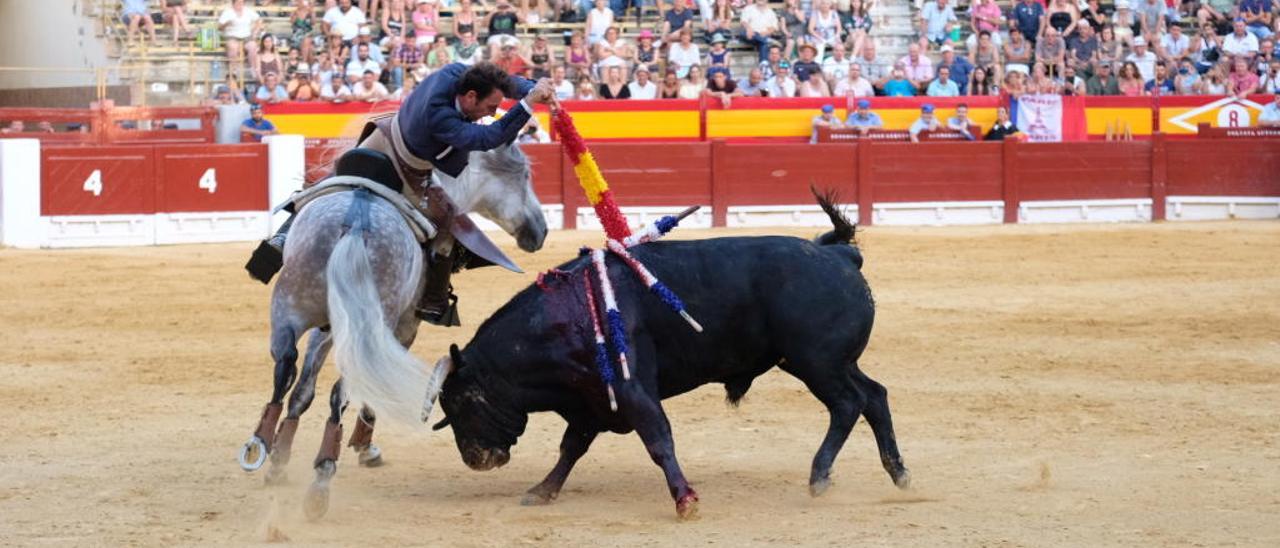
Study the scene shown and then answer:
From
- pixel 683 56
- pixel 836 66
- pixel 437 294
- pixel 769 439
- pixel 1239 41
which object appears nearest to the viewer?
pixel 437 294

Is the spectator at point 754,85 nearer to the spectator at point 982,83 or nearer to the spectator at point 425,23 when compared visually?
the spectator at point 982,83

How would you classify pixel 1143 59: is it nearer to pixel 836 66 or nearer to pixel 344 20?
pixel 836 66

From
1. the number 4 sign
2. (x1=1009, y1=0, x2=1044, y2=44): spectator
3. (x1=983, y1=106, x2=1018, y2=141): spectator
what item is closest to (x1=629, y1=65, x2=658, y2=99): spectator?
(x1=983, y1=106, x2=1018, y2=141): spectator

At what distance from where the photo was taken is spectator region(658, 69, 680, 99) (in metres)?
20.8

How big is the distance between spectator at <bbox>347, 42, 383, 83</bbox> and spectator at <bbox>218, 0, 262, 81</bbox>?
127 cm

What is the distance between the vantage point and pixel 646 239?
6.62 meters

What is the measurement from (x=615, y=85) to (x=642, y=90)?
1.08 feet

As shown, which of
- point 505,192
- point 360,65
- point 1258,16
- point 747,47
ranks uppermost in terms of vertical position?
point 1258,16

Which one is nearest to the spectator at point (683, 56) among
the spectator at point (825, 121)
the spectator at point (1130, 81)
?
the spectator at point (825, 121)

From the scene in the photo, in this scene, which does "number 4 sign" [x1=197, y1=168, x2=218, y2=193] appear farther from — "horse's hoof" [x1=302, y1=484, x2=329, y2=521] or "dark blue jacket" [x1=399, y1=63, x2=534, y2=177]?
"horse's hoof" [x1=302, y1=484, x2=329, y2=521]

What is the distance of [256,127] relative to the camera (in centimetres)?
1866

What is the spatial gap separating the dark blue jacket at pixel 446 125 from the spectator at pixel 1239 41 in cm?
1768

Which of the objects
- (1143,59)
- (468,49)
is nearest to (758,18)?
(468,49)

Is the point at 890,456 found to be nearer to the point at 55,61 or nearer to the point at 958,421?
the point at 958,421
